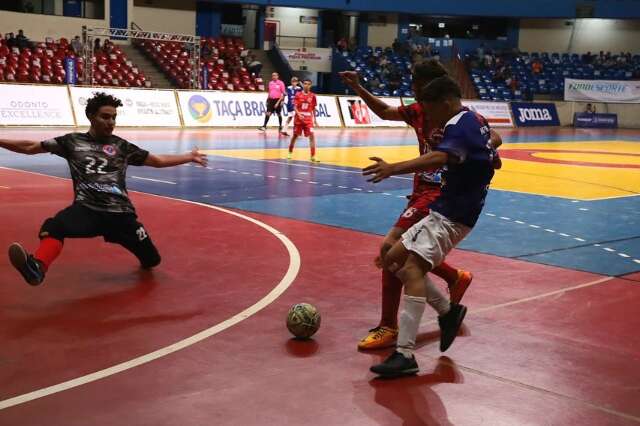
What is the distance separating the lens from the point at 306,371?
17.3ft

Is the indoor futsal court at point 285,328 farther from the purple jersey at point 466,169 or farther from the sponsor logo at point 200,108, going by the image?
the sponsor logo at point 200,108

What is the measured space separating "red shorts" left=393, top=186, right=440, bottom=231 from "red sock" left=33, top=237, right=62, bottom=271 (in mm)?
3066

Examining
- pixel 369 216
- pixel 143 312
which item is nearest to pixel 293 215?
pixel 369 216

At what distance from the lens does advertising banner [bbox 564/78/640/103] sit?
4816 centimetres

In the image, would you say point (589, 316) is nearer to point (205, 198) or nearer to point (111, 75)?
point (205, 198)

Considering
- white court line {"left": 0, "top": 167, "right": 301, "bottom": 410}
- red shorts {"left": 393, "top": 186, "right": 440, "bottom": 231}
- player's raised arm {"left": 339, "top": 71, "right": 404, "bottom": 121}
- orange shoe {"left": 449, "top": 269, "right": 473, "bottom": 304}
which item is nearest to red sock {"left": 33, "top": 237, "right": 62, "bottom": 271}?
white court line {"left": 0, "top": 167, "right": 301, "bottom": 410}

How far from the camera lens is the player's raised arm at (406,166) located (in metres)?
4.92

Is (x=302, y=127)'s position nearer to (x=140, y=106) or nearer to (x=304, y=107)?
(x=304, y=107)

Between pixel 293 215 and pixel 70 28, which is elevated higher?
pixel 70 28

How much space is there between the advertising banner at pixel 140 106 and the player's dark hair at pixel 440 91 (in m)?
24.5

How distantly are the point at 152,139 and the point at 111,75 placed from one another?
13510mm

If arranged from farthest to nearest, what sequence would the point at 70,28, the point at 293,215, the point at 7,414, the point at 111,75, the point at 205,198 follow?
1. the point at 70,28
2. the point at 111,75
3. the point at 205,198
4. the point at 293,215
5. the point at 7,414

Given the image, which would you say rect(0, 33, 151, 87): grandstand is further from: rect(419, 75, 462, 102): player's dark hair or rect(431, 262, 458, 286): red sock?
rect(419, 75, 462, 102): player's dark hair

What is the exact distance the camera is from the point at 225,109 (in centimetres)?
3266
